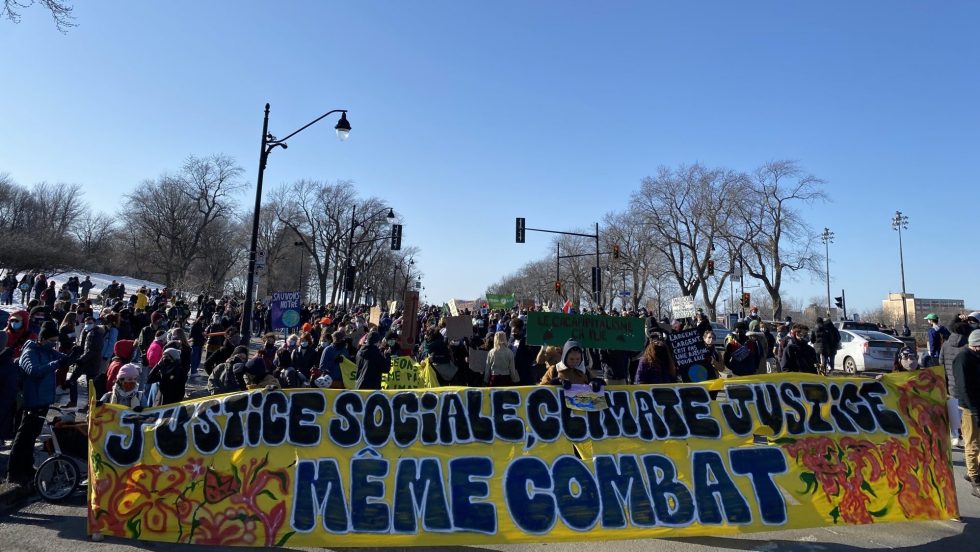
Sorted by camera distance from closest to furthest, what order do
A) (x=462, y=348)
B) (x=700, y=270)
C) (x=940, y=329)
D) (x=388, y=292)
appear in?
(x=462, y=348), (x=940, y=329), (x=700, y=270), (x=388, y=292)

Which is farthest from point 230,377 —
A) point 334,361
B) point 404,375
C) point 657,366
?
point 657,366

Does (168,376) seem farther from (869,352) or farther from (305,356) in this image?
(869,352)

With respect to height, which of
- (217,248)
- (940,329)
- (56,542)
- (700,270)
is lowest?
(56,542)

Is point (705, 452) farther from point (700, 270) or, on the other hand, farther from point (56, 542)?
point (700, 270)

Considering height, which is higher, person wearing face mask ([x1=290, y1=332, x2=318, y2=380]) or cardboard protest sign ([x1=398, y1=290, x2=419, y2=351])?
cardboard protest sign ([x1=398, y1=290, x2=419, y2=351])

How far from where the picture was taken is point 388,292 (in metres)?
106

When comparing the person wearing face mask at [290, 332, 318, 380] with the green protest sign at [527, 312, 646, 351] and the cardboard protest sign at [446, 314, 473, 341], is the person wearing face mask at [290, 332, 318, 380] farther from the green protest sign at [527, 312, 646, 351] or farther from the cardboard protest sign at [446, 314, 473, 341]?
the cardboard protest sign at [446, 314, 473, 341]

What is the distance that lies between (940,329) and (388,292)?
97.4 metres

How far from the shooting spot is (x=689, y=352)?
368 inches

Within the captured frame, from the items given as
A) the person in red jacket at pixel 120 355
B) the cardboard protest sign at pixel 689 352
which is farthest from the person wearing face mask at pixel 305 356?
the cardboard protest sign at pixel 689 352

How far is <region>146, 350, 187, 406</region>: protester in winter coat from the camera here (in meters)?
6.74

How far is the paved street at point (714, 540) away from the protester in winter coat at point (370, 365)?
366 centimetres

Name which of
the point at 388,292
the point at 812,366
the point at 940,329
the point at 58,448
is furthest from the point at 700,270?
the point at 388,292

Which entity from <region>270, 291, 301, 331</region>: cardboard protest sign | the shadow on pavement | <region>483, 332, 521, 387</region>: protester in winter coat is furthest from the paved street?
<region>270, 291, 301, 331</region>: cardboard protest sign
